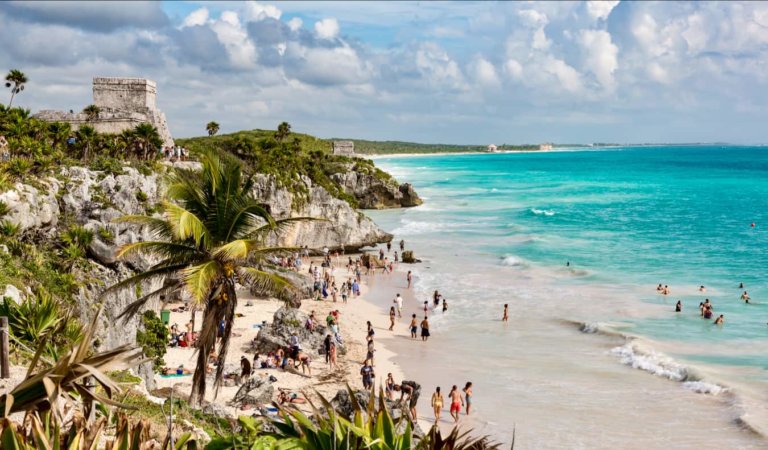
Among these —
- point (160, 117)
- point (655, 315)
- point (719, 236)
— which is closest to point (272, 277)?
point (655, 315)

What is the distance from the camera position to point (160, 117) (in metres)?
41.8

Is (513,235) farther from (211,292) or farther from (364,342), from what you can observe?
(211,292)

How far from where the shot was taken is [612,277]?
36062 mm

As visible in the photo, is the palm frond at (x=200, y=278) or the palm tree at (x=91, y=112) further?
the palm tree at (x=91, y=112)

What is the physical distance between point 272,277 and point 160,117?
34324mm

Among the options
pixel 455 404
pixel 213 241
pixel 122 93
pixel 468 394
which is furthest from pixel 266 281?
pixel 122 93

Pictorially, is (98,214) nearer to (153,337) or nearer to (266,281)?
(153,337)

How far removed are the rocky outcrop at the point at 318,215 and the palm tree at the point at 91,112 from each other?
10.3 m

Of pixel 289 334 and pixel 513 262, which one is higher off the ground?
pixel 513 262

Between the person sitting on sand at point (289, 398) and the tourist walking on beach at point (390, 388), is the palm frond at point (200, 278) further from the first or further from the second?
the tourist walking on beach at point (390, 388)

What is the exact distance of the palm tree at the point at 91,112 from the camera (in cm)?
3812

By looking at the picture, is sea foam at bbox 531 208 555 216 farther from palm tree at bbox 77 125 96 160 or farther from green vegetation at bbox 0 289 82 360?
green vegetation at bbox 0 289 82 360

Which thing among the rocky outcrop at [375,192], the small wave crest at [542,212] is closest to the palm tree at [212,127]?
the rocky outcrop at [375,192]

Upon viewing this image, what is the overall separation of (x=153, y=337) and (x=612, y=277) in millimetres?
26286
